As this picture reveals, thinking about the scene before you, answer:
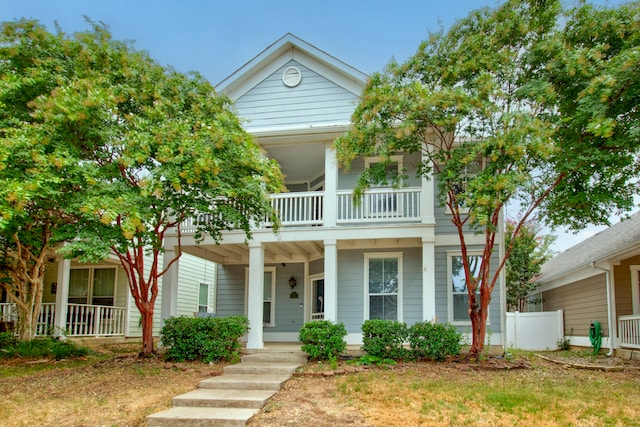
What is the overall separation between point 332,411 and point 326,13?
12253 mm

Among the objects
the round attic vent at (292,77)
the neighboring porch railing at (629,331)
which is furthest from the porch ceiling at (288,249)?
the neighboring porch railing at (629,331)

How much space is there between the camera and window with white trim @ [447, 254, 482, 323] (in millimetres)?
13148

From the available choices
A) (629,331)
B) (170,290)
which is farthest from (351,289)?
(629,331)

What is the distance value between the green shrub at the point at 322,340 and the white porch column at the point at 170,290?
3767mm

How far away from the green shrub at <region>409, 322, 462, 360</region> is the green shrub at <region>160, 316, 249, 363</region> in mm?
3884

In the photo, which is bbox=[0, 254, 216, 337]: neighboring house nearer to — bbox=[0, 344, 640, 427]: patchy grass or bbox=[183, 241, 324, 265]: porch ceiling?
bbox=[183, 241, 324, 265]: porch ceiling

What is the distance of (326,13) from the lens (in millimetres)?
15938

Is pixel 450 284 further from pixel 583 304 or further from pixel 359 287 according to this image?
pixel 583 304

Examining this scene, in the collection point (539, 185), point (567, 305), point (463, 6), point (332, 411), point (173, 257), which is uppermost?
point (463, 6)

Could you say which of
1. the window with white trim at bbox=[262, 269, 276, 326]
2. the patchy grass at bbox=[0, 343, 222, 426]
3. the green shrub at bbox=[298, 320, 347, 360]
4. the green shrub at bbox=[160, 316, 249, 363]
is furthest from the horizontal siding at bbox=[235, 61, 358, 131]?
the patchy grass at bbox=[0, 343, 222, 426]

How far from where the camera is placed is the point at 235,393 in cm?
856

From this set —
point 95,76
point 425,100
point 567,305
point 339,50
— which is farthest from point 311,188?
point 567,305

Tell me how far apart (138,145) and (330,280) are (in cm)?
548

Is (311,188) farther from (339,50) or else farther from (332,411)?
(332,411)
